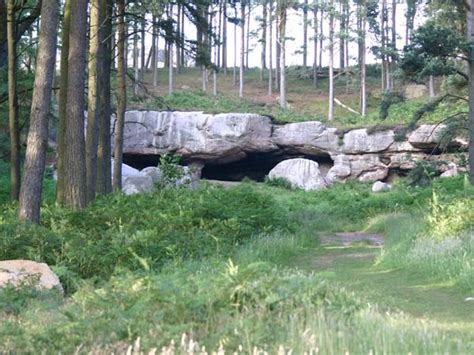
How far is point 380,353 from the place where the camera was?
5074 millimetres

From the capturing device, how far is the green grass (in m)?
5.64

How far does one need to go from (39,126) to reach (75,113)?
6.02 feet

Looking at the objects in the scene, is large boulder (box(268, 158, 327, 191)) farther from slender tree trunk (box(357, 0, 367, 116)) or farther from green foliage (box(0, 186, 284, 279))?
green foliage (box(0, 186, 284, 279))

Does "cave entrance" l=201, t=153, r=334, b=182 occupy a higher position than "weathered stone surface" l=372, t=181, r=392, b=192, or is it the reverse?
"cave entrance" l=201, t=153, r=334, b=182

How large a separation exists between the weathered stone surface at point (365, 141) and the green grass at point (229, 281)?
1873 centimetres

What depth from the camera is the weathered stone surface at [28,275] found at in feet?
29.0

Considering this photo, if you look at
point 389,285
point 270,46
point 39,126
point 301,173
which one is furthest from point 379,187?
point 270,46

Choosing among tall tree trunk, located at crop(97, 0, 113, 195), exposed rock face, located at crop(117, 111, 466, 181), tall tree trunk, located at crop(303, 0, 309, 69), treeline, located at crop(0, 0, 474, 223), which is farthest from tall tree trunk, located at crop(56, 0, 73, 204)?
tall tree trunk, located at crop(303, 0, 309, 69)

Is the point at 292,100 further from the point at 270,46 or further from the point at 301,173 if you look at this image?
the point at 301,173

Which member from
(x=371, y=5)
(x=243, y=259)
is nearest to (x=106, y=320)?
(x=243, y=259)

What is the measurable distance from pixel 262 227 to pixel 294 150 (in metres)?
26.7

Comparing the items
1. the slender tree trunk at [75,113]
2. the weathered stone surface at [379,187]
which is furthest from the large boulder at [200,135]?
the slender tree trunk at [75,113]

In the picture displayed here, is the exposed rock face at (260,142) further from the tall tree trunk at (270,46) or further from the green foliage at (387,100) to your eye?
the tall tree trunk at (270,46)

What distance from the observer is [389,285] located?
10008 millimetres
